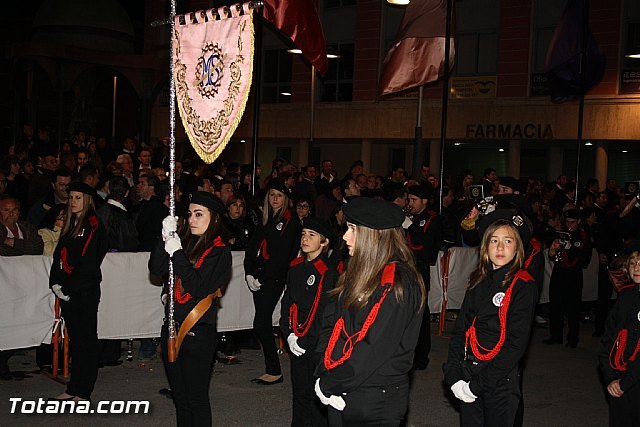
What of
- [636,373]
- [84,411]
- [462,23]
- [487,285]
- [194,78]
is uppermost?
[462,23]

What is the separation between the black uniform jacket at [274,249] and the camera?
911 centimetres

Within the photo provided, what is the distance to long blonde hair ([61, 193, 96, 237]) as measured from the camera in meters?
8.00

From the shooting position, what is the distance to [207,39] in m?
6.27

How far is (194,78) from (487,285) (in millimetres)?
2614

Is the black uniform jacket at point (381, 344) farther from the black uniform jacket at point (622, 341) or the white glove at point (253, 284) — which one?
the white glove at point (253, 284)

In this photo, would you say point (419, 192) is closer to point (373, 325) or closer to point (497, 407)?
point (497, 407)

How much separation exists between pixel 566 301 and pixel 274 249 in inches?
200

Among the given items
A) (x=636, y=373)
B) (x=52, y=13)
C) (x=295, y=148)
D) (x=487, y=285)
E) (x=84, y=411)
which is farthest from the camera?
(x=295, y=148)

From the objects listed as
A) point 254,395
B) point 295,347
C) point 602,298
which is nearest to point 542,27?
point 602,298

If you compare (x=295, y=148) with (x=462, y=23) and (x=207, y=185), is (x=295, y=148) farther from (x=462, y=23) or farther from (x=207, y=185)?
(x=207, y=185)

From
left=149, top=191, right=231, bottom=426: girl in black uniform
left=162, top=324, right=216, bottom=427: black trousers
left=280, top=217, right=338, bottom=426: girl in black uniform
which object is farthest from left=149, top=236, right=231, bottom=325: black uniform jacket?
left=280, top=217, right=338, bottom=426: girl in black uniform

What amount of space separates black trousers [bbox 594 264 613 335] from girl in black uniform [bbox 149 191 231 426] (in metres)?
8.41

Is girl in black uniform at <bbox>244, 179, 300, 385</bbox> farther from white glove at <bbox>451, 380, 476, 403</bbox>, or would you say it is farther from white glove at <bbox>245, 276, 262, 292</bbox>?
white glove at <bbox>451, 380, 476, 403</bbox>

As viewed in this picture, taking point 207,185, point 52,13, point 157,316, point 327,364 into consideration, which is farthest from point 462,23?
point 327,364
